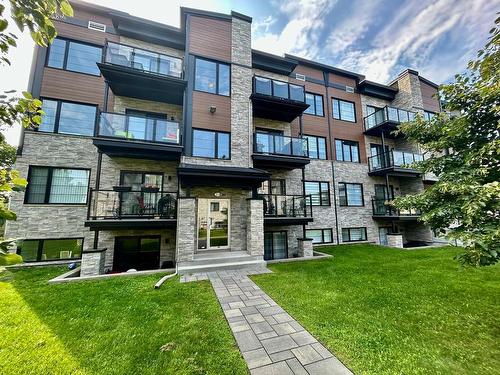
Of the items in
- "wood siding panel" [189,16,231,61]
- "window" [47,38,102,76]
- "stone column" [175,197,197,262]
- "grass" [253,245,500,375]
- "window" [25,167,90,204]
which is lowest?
"grass" [253,245,500,375]

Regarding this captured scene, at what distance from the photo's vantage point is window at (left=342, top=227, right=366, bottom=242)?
43.7ft

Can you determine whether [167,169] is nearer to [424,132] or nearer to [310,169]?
[310,169]

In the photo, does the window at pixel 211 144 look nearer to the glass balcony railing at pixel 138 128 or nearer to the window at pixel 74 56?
the glass balcony railing at pixel 138 128

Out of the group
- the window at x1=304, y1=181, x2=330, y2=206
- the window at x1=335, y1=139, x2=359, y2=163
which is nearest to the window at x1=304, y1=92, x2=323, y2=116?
the window at x1=335, y1=139, x2=359, y2=163

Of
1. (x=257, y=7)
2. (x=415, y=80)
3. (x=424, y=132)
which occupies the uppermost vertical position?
(x=415, y=80)

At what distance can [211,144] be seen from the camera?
32.0ft

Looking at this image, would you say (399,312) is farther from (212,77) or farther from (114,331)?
(212,77)

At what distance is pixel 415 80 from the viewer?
15492mm

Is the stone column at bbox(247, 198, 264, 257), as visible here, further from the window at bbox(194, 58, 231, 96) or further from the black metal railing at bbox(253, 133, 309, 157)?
the window at bbox(194, 58, 231, 96)

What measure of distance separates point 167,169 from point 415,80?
18.3m

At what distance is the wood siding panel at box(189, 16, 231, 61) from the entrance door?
720 cm

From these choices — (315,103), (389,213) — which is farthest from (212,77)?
(389,213)

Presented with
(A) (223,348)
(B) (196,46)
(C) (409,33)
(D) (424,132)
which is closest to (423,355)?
(A) (223,348)

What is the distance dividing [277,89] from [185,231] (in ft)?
28.4
